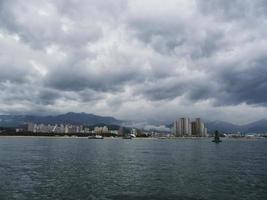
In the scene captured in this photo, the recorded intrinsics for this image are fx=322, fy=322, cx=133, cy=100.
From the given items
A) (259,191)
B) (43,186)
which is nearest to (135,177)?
(43,186)

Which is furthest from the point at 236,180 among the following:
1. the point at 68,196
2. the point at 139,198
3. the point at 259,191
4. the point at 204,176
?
the point at 68,196

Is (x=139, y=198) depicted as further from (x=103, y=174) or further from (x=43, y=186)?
(x=103, y=174)

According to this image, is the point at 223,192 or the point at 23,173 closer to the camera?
the point at 223,192

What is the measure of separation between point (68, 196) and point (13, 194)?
27.0 feet

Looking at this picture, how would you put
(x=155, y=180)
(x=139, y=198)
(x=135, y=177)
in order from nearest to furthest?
(x=139, y=198) < (x=155, y=180) < (x=135, y=177)

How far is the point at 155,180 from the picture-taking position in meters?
60.4

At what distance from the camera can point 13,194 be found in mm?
46781

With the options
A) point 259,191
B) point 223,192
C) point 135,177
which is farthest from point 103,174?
point 259,191

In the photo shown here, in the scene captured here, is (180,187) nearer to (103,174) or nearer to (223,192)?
(223,192)

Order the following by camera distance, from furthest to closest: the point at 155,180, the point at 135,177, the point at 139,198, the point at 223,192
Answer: the point at 135,177 < the point at 155,180 < the point at 223,192 < the point at 139,198

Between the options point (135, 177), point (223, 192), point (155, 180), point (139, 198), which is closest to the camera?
point (139, 198)

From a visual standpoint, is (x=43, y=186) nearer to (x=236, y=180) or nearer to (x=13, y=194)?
(x=13, y=194)

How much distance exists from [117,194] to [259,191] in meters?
22.9

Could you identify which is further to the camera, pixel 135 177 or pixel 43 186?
pixel 135 177
